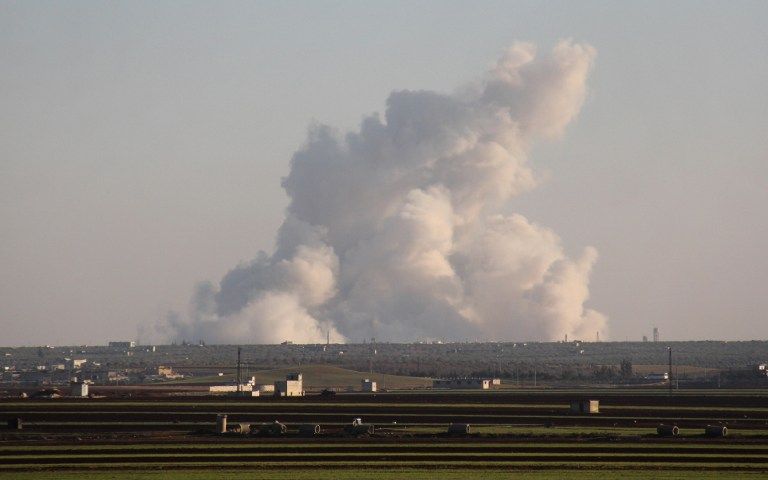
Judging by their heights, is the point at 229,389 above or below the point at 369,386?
below

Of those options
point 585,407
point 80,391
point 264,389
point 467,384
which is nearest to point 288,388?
point 264,389

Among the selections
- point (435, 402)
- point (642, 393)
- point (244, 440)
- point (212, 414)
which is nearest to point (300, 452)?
point (244, 440)

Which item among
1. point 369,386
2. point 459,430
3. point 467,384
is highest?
Answer: point 467,384

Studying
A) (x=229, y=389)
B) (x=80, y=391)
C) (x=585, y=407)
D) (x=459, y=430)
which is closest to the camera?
(x=459, y=430)

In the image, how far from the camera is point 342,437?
212 ft

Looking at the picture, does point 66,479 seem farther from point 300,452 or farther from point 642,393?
point 642,393

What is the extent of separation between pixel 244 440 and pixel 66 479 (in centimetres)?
1675

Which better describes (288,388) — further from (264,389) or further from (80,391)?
(80,391)

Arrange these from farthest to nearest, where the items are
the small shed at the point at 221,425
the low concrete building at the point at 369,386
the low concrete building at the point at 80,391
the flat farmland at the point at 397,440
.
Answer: the low concrete building at the point at 369,386 → the low concrete building at the point at 80,391 → the small shed at the point at 221,425 → the flat farmland at the point at 397,440

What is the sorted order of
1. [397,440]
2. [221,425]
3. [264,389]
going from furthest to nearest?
[264,389] → [221,425] → [397,440]

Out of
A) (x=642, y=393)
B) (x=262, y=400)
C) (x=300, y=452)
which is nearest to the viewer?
(x=300, y=452)

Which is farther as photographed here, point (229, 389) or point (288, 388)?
point (229, 389)

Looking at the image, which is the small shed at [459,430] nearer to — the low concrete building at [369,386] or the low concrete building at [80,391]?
the low concrete building at [80,391]

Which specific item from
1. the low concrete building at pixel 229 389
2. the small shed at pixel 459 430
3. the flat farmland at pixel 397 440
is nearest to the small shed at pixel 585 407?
the flat farmland at pixel 397 440
